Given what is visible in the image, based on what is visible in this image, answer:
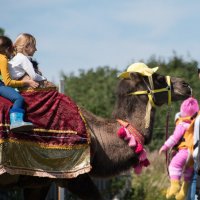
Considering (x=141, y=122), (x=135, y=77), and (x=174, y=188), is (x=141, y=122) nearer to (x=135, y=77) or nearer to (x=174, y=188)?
(x=135, y=77)

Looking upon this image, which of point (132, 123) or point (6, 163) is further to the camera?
point (132, 123)

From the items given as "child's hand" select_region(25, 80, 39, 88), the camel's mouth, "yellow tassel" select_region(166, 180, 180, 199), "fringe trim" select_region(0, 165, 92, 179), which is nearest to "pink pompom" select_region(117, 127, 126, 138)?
"fringe trim" select_region(0, 165, 92, 179)

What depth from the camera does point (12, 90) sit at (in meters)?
9.56

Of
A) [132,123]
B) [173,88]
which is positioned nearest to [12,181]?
[132,123]

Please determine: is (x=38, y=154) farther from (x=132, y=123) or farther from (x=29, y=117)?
(x=132, y=123)

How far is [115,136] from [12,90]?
1.58 m

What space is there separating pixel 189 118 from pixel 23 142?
2121mm

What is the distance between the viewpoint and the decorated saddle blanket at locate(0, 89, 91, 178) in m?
9.45

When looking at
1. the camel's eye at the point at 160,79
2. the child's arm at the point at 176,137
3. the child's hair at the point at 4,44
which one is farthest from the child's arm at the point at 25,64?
the child's arm at the point at 176,137

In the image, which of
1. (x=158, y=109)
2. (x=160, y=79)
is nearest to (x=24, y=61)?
(x=160, y=79)

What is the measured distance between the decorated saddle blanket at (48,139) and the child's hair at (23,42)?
61 centimetres

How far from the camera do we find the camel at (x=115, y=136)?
9.80 metres

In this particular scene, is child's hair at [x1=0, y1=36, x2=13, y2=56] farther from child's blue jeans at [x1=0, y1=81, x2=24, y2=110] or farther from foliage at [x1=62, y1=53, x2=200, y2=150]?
foliage at [x1=62, y1=53, x2=200, y2=150]

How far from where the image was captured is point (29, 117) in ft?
31.4
